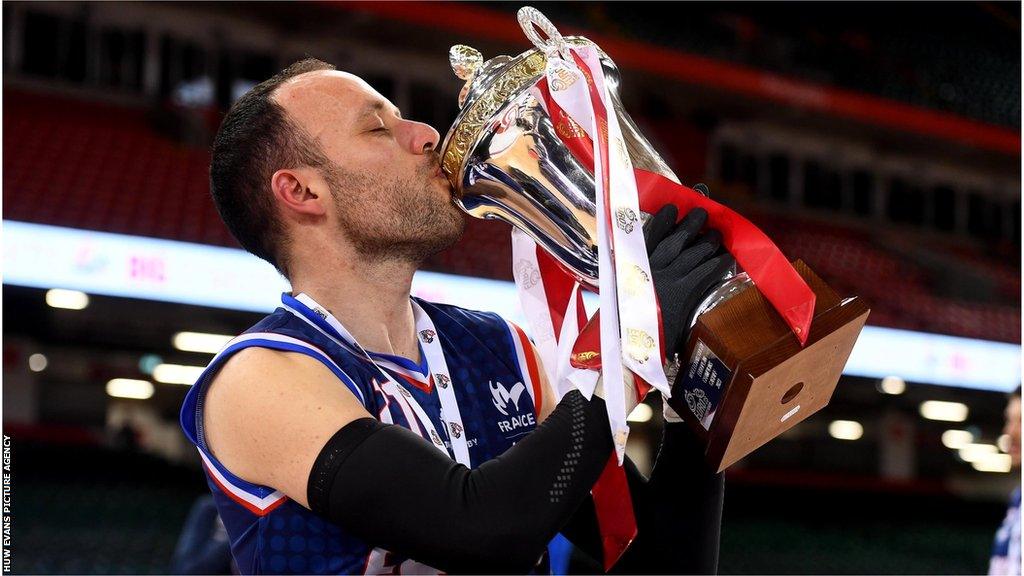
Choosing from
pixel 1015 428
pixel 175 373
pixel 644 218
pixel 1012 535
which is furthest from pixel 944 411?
pixel 644 218

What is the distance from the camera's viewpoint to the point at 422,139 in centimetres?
134

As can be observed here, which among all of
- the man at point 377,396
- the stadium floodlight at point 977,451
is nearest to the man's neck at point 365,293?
the man at point 377,396

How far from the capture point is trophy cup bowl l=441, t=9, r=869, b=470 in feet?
3.44

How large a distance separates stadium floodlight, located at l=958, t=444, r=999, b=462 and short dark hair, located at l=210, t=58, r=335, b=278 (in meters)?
12.6

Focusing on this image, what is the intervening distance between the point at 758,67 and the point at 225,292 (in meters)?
6.63

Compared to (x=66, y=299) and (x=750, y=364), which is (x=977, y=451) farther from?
(x=750, y=364)

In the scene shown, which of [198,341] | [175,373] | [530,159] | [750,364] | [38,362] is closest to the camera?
[750,364]

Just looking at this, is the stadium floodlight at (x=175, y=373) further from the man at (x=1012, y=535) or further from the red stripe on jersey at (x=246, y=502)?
the red stripe on jersey at (x=246, y=502)

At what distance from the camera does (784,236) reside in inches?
389

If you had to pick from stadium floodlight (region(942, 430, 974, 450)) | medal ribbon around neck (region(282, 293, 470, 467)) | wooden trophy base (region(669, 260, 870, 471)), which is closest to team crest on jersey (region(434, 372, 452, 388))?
medal ribbon around neck (region(282, 293, 470, 467))

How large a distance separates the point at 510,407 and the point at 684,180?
755cm

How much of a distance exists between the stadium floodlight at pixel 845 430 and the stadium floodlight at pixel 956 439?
1318 millimetres

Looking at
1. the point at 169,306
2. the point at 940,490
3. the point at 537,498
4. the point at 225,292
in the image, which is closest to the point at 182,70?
the point at 169,306

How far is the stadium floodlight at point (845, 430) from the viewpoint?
38.2ft
